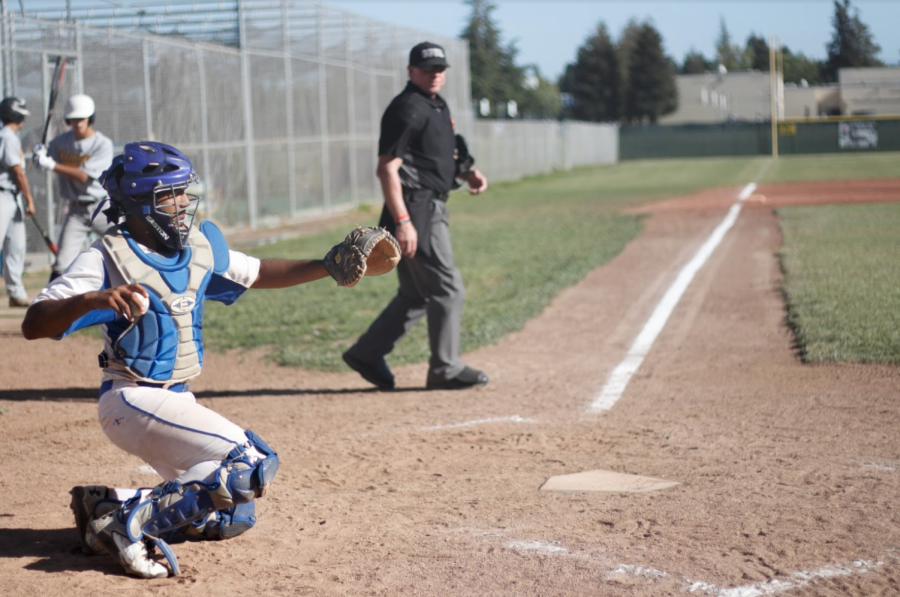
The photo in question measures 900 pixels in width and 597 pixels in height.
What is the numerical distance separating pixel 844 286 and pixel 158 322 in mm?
7942

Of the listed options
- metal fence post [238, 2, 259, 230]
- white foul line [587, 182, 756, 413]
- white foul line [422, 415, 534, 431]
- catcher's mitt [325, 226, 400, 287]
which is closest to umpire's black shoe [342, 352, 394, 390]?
white foul line [422, 415, 534, 431]

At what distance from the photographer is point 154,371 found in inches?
142

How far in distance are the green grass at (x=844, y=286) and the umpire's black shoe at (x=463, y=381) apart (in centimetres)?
239

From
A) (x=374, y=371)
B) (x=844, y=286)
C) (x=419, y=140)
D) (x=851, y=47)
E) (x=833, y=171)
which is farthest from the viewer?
(x=851, y=47)

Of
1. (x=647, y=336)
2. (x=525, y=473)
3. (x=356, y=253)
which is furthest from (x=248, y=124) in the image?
(x=356, y=253)

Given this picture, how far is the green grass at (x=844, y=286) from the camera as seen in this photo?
721cm

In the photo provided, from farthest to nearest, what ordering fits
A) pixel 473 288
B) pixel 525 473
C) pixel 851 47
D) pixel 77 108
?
1. pixel 851 47
2. pixel 473 288
3. pixel 77 108
4. pixel 525 473

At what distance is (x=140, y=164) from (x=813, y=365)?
5.00 meters

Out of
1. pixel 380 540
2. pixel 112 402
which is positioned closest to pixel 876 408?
pixel 380 540

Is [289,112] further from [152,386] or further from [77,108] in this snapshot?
[152,386]

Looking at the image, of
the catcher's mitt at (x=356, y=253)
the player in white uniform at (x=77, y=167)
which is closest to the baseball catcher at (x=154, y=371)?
the catcher's mitt at (x=356, y=253)

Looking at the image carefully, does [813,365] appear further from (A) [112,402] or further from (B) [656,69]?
(B) [656,69]

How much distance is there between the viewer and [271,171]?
20969 mm

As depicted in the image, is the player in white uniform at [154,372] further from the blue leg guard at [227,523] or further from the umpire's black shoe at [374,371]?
the umpire's black shoe at [374,371]
